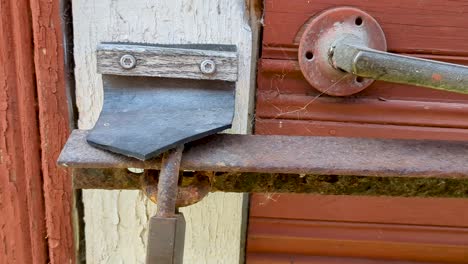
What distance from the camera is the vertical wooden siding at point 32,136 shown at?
73 centimetres

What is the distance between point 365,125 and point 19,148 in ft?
1.74

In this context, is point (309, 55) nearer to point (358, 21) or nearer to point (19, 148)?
point (358, 21)

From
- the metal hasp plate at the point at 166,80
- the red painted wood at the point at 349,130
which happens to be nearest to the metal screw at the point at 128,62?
the metal hasp plate at the point at 166,80

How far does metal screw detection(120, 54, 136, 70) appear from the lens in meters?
0.67

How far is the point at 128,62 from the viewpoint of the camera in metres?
0.67

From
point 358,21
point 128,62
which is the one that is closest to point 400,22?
point 358,21

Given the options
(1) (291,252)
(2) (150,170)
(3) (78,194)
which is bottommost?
(1) (291,252)

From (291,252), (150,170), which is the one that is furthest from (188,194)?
(291,252)

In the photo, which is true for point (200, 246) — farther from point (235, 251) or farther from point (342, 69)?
point (342, 69)

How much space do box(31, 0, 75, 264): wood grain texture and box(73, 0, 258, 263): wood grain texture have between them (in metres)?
0.03

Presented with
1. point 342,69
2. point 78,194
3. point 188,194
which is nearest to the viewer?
point 188,194

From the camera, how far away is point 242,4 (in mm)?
734

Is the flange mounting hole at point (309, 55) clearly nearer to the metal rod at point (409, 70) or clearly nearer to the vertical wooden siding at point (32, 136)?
the metal rod at point (409, 70)

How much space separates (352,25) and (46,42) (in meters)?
0.44
